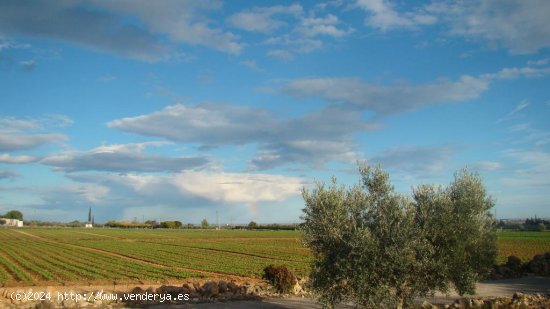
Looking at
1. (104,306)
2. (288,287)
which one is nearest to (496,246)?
(288,287)

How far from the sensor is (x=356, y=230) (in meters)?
17.5

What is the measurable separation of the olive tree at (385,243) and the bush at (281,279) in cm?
961

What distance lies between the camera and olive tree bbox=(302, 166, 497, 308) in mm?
17375

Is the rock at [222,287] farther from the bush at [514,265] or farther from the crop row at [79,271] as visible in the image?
the bush at [514,265]

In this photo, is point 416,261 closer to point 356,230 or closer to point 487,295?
point 356,230

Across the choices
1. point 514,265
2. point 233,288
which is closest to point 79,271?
point 233,288

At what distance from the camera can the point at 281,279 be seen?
28.1 m

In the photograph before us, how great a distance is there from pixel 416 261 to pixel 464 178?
5717 millimetres

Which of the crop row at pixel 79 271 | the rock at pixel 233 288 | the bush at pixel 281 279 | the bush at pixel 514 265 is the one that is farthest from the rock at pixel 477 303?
the crop row at pixel 79 271

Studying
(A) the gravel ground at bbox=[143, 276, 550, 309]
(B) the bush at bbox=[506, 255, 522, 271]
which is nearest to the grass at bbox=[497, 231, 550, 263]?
(B) the bush at bbox=[506, 255, 522, 271]

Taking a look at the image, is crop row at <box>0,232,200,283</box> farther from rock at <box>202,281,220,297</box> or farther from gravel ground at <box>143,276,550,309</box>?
gravel ground at <box>143,276,550,309</box>

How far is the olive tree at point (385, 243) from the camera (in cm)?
1738

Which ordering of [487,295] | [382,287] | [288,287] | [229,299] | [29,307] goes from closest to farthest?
[382,287]
[29,307]
[229,299]
[487,295]
[288,287]

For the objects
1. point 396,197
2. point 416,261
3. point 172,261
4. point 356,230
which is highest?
point 396,197
